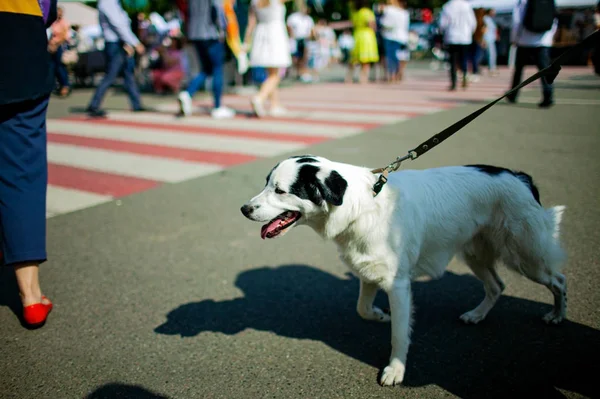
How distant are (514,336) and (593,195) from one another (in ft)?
9.16

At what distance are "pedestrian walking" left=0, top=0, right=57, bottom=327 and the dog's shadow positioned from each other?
924mm

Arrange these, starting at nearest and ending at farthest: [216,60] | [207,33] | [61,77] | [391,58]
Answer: [207,33]
[216,60]
[61,77]
[391,58]

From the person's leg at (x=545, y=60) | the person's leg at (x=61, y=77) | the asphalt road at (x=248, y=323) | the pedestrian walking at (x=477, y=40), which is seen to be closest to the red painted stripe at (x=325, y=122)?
the person's leg at (x=545, y=60)

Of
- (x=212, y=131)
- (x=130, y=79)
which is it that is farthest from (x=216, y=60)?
(x=130, y=79)

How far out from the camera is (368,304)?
2.72 meters

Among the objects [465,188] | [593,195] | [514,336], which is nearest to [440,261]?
[465,188]

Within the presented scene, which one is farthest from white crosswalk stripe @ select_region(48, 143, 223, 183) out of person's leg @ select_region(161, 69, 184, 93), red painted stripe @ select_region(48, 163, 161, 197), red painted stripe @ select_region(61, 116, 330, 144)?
person's leg @ select_region(161, 69, 184, 93)

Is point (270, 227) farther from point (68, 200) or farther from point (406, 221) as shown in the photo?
point (68, 200)

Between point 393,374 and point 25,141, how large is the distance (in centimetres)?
251

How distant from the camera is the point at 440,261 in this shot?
259cm

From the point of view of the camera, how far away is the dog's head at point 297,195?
2.26 meters

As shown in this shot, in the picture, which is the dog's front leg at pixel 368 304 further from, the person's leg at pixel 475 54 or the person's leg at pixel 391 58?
the person's leg at pixel 475 54

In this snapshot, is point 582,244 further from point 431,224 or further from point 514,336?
point 431,224

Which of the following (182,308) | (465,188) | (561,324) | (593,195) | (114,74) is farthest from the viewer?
(114,74)
